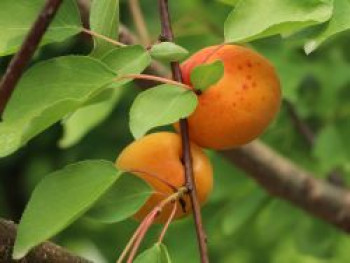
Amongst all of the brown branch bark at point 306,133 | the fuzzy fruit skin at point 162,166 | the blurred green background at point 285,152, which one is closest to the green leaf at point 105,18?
the fuzzy fruit skin at point 162,166

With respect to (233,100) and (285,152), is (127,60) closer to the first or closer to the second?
(233,100)

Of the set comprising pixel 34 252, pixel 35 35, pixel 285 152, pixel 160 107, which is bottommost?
pixel 285 152

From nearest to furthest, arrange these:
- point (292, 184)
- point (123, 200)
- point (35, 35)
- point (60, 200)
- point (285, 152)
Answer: point (35, 35) → point (60, 200) → point (123, 200) → point (292, 184) → point (285, 152)

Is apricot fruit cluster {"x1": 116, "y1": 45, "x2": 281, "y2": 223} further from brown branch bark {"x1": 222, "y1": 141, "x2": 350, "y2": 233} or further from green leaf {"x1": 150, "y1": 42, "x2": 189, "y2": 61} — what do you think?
brown branch bark {"x1": 222, "y1": 141, "x2": 350, "y2": 233}

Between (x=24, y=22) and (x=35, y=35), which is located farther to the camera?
(x=24, y=22)

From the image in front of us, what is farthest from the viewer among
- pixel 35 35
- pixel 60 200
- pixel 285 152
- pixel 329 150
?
pixel 285 152

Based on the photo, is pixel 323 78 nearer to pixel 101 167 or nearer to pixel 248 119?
pixel 248 119

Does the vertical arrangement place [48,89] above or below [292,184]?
above

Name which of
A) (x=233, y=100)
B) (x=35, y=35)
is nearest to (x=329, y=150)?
(x=233, y=100)
